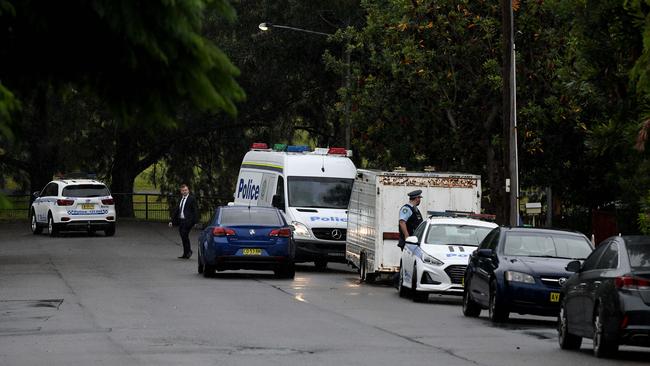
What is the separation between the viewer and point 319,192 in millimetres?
36156

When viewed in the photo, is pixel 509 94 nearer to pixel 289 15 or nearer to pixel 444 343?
pixel 444 343

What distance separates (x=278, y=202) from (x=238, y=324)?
50.9ft

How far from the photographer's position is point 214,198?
64.3m

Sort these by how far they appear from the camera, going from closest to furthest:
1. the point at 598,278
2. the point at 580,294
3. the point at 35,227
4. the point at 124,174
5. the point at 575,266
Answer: the point at 598,278, the point at 580,294, the point at 575,266, the point at 35,227, the point at 124,174

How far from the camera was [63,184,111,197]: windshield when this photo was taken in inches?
1909

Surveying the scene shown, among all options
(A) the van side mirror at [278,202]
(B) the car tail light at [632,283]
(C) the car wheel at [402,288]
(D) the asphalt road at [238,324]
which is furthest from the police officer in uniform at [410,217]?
(B) the car tail light at [632,283]

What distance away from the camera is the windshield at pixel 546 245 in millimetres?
22672

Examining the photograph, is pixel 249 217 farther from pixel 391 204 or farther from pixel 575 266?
pixel 575 266

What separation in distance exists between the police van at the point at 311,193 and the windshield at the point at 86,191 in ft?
37.7

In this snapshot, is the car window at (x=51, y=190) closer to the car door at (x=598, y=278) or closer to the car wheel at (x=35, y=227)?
the car wheel at (x=35, y=227)

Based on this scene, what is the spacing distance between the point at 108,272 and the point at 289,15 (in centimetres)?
2095

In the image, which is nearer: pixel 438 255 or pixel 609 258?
pixel 609 258

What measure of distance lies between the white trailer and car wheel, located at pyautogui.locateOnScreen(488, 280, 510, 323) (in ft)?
26.2

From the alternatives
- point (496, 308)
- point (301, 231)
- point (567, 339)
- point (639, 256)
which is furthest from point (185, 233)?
point (639, 256)
